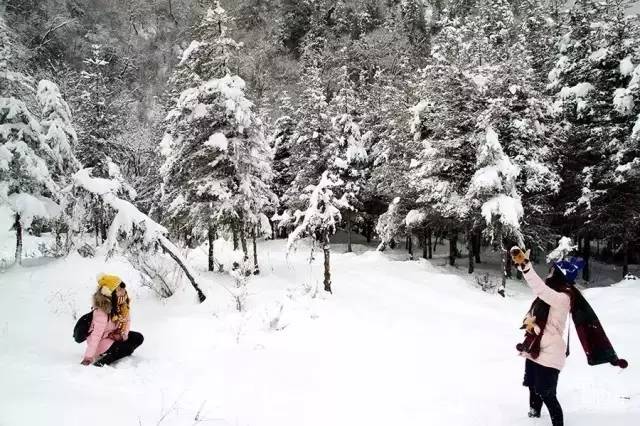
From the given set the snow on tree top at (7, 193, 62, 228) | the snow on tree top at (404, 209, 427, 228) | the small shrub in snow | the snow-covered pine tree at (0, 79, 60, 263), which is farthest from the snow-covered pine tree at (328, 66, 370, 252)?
the snow on tree top at (7, 193, 62, 228)

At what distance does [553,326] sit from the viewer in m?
5.45

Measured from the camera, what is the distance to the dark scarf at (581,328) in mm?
5262

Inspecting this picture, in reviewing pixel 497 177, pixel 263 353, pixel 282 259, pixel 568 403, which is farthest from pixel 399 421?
pixel 282 259

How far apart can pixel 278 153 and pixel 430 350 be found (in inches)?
1301

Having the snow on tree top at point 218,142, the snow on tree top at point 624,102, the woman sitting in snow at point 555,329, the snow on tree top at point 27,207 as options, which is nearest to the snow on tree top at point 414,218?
the snow on tree top at point 624,102

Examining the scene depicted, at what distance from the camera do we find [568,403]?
6852 mm

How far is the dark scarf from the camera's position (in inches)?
207

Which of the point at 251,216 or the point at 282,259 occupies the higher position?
the point at 251,216

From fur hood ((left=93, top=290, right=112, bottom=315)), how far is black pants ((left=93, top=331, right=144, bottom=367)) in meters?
0.65

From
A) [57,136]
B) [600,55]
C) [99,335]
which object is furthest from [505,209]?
[57,136]

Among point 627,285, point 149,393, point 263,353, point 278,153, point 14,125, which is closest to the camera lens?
point 149,393

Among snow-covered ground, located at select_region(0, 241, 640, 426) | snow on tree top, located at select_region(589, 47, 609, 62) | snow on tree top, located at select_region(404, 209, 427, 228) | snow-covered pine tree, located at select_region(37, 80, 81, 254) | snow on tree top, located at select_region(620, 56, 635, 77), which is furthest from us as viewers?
snow on tree top, located at select_region(404, 209, 427, 228)

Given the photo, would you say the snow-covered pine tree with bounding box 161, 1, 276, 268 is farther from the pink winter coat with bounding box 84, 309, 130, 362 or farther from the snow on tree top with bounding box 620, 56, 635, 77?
the snow on tree top with bounding box 620, 56, 635, 77

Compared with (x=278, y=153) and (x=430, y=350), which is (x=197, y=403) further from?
(x=278, y=153)
